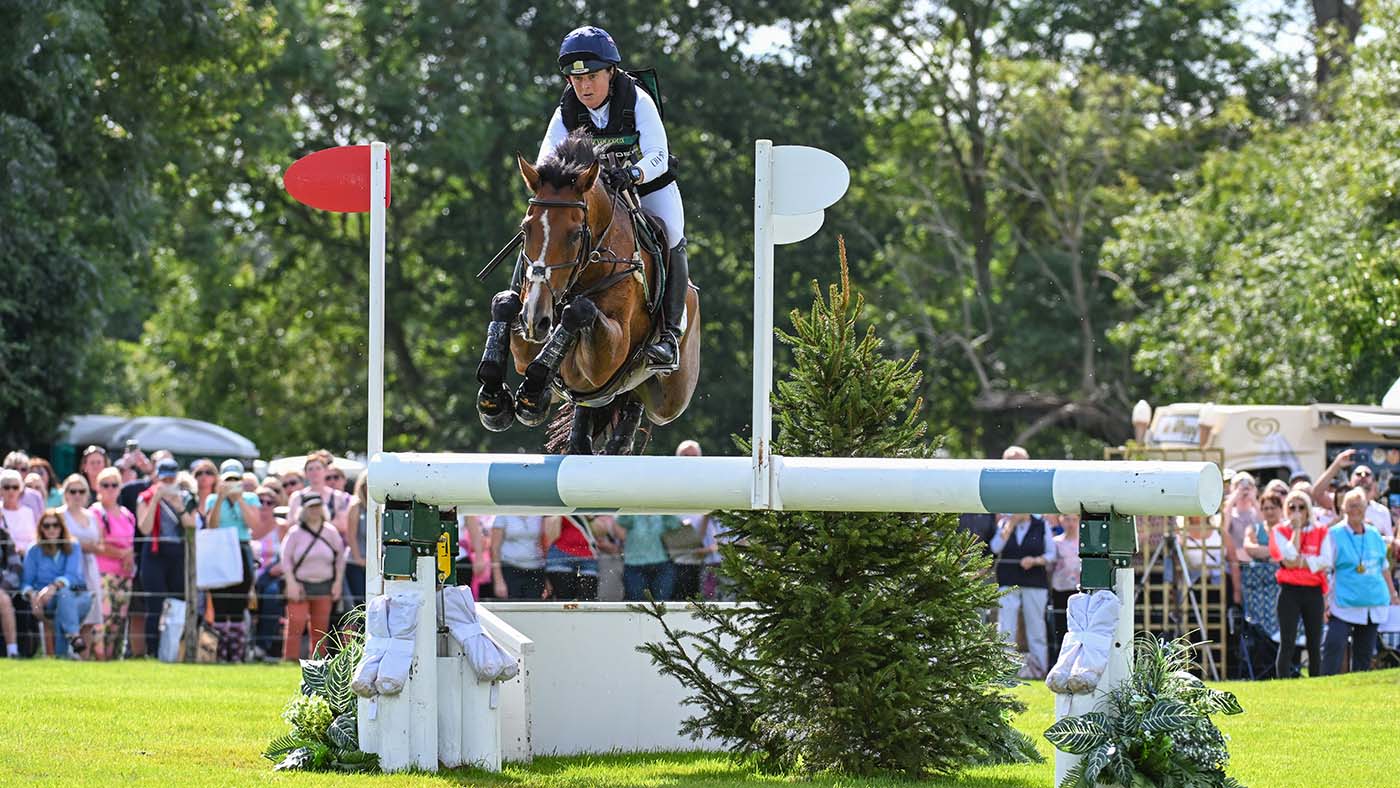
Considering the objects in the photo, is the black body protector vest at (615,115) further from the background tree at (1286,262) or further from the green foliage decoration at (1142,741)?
the background tree at (1286,262)

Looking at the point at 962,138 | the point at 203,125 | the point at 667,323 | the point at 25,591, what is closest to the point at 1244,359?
the point at 962,138

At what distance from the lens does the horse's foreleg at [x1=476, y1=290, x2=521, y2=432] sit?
755cm

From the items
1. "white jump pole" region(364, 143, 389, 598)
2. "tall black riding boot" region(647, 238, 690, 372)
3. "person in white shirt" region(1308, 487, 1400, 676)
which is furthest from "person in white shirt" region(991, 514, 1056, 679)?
"white jump pole" region(364, 143, 389, 598)

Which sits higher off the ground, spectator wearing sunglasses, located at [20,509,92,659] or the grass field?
spectator wearing sunglasses, located at [20,509,92,659]

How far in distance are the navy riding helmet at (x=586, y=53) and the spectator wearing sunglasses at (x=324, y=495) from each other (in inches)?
283

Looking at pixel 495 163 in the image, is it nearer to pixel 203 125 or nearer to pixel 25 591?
pixel 203 125

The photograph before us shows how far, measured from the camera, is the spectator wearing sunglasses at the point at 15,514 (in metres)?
14.2

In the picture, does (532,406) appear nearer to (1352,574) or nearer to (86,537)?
(86,537)

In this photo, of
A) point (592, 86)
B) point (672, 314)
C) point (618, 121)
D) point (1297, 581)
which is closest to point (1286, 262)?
point (1297, 581)

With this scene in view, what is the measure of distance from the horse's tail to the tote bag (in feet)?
20.4

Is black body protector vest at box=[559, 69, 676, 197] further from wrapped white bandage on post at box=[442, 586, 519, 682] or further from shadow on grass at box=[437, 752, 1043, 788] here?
shadow on grass at box=[437, 752, 1043, 788]

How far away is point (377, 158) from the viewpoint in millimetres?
7867

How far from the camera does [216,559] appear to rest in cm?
1427

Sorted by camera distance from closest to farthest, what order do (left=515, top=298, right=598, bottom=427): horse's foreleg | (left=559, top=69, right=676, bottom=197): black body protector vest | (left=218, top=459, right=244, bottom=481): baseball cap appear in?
(left=515, top=298, right=598, bottom=427): horse's foreleg
(left=559, top=69, right=676, bottom=197): black body protector vest
(left=218, top=459, right=244, bottom=481): baseball cap
